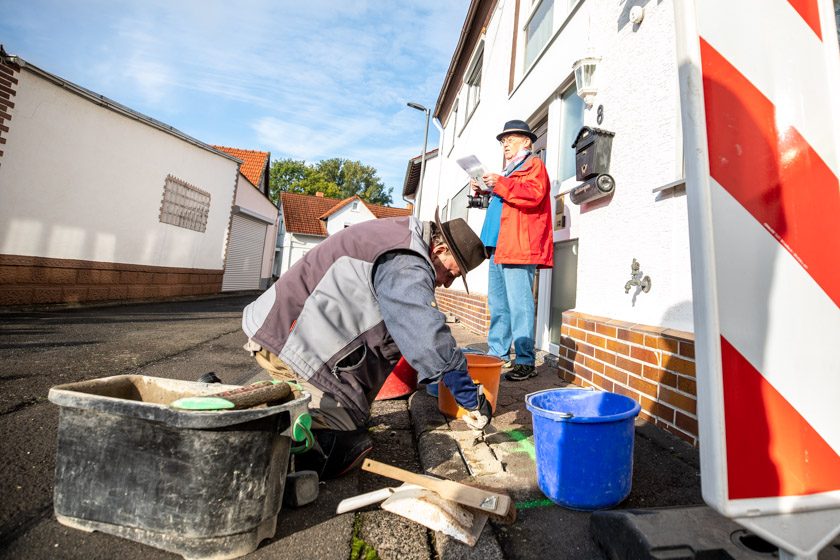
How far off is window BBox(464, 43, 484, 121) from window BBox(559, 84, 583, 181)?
5452 mm

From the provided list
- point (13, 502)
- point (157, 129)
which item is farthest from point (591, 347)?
point (157, 129)

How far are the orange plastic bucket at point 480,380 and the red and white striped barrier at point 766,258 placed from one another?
5.23ft

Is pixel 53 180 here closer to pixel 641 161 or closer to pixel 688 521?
pixel 641 161

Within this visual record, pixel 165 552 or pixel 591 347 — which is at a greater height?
pixel 591 347

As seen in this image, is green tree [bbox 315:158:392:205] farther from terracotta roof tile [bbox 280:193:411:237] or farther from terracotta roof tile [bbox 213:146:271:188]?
terracotta roof tile [bbox 213:146:271:188]

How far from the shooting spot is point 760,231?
925mm

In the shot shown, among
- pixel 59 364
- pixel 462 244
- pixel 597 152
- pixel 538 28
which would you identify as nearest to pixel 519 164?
pixel 597 152

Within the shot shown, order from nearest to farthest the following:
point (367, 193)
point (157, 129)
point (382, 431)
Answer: point (382, 431)
point (157, 129)
point (367, 193)

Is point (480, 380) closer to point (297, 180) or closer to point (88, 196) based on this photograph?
point (88, 196)

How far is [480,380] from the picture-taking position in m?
2.51

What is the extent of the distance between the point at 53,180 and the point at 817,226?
991 centimetres

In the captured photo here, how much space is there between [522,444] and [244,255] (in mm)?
16239

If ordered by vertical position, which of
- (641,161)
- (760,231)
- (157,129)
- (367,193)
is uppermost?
(367,193)

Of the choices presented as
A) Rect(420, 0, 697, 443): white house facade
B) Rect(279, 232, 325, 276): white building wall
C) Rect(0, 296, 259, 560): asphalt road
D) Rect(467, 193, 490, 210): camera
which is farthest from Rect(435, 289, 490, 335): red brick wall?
Rect(279, 232, 325, 276): white building wall
